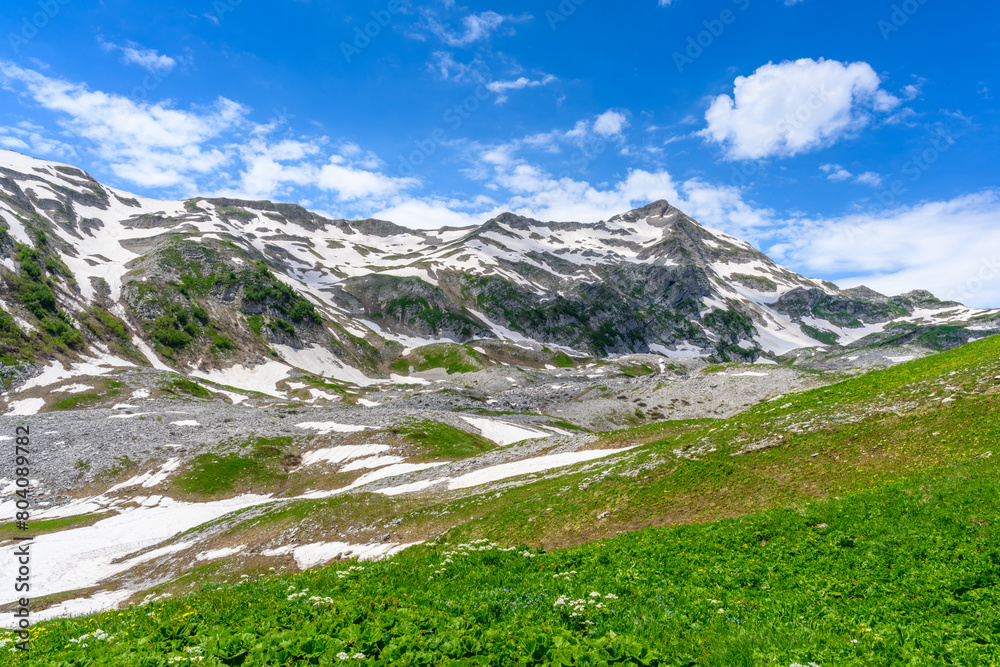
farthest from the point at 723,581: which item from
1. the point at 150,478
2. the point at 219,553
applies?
the point at 150,478

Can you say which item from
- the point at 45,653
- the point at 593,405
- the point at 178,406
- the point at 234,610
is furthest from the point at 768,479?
the point at 178,406

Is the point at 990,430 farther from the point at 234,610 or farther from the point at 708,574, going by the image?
the point at 234,610

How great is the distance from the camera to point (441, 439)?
230 ft

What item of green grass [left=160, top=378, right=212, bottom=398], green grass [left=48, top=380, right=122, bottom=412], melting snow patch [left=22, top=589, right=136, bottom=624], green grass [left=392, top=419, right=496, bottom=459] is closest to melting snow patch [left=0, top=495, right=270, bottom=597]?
melting snow patch [left=22, top=589, right=136, bottom=624]

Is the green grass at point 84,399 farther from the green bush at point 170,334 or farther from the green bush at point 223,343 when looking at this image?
the green bush at point 223,343

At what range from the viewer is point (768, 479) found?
26.0 meters

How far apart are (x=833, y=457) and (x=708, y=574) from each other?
55.7ft

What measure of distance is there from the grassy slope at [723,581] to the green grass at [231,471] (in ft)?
156

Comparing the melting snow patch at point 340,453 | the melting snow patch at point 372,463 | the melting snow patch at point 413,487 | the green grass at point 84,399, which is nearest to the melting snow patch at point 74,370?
the green grass at point 84,399

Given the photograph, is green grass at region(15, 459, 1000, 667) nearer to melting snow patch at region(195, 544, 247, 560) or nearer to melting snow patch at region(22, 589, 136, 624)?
melting snow patch at region(22, 589, 136, 624)

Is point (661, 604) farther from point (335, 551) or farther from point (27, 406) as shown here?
point (27, 406)

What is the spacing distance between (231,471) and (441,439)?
95.3ft

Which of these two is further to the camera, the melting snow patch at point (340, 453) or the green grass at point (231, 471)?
the melting snow patch at point (340, 453)

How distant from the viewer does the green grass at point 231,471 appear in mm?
60938
